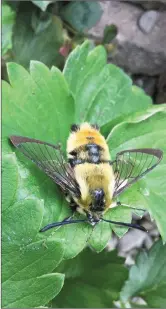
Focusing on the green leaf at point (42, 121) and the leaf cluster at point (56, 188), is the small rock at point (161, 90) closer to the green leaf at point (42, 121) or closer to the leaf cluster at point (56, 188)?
the leaf cluster at point (56, 188)

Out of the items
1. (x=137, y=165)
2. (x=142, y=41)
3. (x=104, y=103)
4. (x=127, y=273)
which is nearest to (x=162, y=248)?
(x=127, y=273)

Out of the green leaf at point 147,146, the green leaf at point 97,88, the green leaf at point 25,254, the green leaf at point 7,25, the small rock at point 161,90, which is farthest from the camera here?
the small rock at point 161,90

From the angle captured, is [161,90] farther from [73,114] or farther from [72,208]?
[72,208]

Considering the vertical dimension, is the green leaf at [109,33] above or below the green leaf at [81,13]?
below

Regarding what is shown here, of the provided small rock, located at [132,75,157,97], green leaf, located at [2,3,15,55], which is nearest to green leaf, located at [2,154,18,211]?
green leaf, located at [2,3,15,55]

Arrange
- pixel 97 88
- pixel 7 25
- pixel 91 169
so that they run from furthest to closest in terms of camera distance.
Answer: pixel 7 25 < pixel 97 88 < pixel 91 169

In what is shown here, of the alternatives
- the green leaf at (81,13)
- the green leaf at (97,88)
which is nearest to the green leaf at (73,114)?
the green leaf at (97,88)

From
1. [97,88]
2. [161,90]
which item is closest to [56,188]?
[97,88]
